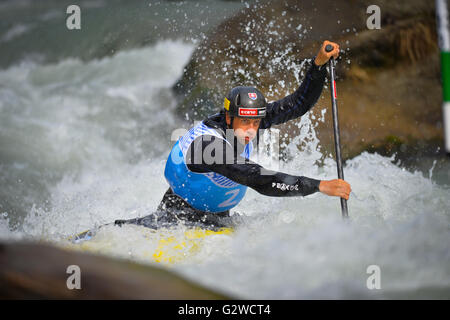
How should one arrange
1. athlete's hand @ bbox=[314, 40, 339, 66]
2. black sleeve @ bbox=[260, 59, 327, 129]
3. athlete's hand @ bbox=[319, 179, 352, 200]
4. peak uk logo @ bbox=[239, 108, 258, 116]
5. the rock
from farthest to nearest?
black sleeve @ bbox=[260, 59, 327, 129] < athlete's hand @ bbox=[314, 40, 339, 66] < peak uk logo @ bbox=[239, 108, 258, 116] < athlete's hand @ bbox=[319, 179, 352, 200] < the rock

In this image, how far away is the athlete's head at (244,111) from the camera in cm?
317

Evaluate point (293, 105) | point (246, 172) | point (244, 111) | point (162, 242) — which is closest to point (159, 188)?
point (293, 105)

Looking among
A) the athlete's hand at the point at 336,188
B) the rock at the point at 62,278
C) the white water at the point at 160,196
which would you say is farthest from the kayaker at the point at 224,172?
the rock at the point at 62,278

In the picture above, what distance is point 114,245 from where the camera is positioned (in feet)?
10.0

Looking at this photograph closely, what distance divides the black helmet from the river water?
2.67ft

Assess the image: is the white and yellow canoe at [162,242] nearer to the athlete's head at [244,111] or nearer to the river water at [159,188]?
the river water at [159,188]

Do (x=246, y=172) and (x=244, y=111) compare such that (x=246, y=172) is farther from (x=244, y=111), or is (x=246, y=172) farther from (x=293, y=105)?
(x=293, y=105)

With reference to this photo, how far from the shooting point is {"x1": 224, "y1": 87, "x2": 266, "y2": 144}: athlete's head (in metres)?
3.17

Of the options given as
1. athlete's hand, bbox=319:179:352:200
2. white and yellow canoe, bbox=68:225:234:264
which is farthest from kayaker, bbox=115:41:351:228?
white and yellow canoe, bbox=68:225:234:264

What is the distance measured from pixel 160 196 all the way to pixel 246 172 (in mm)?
2487

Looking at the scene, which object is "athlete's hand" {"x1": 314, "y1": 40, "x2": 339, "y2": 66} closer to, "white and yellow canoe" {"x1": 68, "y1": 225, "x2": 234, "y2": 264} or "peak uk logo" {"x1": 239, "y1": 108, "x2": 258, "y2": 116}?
"peak uk logo" {"x1": 239, "y1": 108, "x2": 258, "y2": 116}

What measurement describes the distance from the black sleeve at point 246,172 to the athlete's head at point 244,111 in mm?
249
